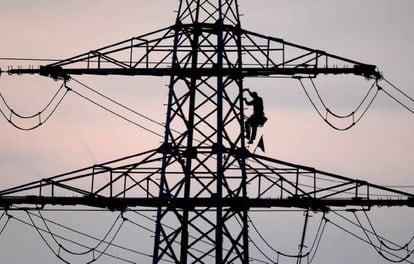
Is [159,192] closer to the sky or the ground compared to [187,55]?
closer to the ground

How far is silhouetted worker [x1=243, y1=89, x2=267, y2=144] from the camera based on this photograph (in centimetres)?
5081

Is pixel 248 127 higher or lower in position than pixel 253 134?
higher

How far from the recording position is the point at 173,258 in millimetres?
48938

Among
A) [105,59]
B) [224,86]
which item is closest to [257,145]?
[224,86]

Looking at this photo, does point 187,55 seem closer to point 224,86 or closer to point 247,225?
point 224,86

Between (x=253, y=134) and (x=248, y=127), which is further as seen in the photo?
(x=253, y=134)

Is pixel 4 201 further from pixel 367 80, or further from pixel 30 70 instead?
pixel 367 80

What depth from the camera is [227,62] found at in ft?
165

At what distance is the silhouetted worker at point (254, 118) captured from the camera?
167 ft

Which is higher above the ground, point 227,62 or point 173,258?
point 227,62

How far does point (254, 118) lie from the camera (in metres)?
50.9

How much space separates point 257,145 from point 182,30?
15.5ft

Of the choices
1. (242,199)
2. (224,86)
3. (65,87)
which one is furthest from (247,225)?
(65,87)

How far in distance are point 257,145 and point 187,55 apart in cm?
394
